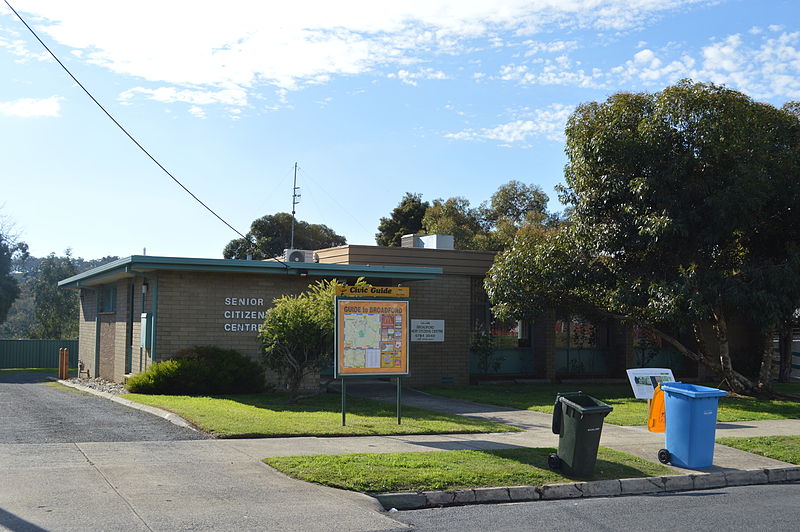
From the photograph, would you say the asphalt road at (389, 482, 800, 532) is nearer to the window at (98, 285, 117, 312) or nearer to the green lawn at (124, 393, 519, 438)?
the green lawn at (124, 393, 519, 438)

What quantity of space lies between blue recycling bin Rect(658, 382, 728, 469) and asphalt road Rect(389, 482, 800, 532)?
3.84 feet

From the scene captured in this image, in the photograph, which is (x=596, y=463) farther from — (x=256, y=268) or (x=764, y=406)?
(x=256, y=268)

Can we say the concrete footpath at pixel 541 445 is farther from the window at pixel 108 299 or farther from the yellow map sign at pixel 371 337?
the window at pixel 108 299

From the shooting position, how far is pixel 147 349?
789 inches

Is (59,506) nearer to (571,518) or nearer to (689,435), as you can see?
(571,518)

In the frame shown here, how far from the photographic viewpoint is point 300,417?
14516 millimetres

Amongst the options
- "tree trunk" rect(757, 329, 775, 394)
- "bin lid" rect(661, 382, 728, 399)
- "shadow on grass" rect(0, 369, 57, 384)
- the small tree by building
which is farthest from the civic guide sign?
"shadow on grass" rect(0, 369, 57, 384)

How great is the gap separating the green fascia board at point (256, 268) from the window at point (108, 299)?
149cm

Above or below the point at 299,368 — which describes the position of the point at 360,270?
above

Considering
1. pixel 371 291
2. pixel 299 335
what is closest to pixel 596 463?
pixel 371 291

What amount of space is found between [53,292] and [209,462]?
47790 millimetres

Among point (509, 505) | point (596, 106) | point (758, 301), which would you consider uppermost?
point (596, 106)

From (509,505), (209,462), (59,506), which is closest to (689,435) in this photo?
(509,505)

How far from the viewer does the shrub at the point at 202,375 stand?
18250 mm
